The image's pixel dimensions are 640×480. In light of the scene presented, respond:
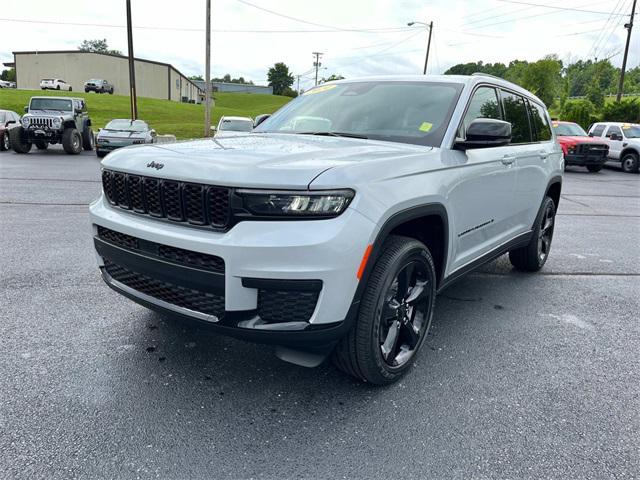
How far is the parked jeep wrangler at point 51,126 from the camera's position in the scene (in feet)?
56.2

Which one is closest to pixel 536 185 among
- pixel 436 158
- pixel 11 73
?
pixel 436 158

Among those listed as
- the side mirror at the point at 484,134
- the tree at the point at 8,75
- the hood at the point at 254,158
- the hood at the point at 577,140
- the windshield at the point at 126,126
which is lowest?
the windshield at the point at 126,126

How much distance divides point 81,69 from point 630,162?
70.8 metres

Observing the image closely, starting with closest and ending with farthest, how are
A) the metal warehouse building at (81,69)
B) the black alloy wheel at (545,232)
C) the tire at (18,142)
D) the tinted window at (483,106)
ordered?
the tinted window at (483,106) → the black alloy wheel at (545,232) → the tire at (18,142) → the metal warehouse building at (81,69)

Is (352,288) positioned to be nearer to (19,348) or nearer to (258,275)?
(258,275)

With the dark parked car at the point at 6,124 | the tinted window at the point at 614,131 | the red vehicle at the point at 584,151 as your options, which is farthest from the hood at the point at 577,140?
the dark parked car at the point at 6,124

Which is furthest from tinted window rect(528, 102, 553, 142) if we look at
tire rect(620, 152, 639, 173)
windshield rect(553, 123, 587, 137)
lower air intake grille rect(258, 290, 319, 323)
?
tire rect(620, 152, 639, 173)

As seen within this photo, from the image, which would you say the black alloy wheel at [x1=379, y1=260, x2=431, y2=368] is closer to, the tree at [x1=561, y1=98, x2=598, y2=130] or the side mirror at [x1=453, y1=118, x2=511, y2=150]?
the side mirror at [x1=453, y1=118, x2=511, y2=150]

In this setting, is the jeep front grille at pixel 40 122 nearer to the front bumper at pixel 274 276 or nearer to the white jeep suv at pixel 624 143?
the front bumper at pixel 274 276

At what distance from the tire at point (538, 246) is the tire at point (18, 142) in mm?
17134

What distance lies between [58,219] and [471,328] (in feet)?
19.4

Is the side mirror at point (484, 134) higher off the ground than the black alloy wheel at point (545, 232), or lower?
higher

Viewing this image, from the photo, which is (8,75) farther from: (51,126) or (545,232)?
(545,232)

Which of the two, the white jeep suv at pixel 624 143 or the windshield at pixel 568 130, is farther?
the windshield at pixel 568 130
